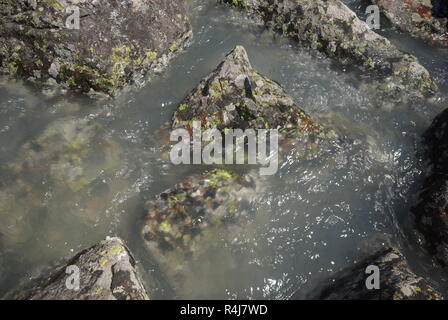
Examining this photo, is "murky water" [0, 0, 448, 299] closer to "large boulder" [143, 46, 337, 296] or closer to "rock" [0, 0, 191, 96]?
"large boulder" [143, 46, 337, 296]

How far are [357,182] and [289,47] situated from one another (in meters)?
4.08

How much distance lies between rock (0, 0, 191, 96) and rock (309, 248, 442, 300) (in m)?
5.60

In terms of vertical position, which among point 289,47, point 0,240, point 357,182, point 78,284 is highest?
point 289,47

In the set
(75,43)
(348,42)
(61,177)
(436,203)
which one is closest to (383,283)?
(436,203)

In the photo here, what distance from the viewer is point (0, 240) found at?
6.23 m

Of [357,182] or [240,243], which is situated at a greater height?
[357,182]

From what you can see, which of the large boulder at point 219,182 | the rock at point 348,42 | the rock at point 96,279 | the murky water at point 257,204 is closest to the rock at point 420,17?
the rock at point 348,42

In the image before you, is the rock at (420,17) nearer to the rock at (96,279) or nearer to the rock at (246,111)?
the rock at (246,111)

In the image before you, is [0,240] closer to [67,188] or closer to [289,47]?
[67,188]

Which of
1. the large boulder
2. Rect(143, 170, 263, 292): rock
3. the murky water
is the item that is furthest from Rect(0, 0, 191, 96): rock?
Rect(143, 170, 263, 292): rock
